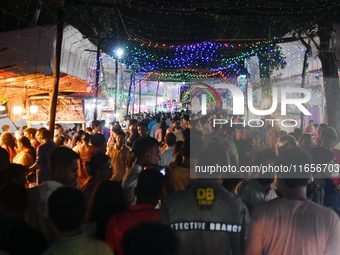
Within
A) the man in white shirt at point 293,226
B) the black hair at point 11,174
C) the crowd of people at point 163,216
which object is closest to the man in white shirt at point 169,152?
the crowd of people at point 163,216

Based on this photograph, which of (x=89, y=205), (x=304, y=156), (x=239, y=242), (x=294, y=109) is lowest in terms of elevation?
(x=239, y=242)

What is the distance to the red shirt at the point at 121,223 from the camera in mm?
4004

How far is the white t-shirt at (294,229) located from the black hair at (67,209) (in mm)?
1407

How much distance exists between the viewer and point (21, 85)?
14750 mm

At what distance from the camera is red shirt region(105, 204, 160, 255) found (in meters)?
4.00

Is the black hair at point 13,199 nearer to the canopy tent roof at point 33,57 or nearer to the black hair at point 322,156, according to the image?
the black hair at point 322,156

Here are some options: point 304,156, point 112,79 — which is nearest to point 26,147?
point 304,156

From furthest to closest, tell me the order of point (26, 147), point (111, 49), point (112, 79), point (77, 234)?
point (112, 79)
point (111, 49)
point (26, 147)
point (77, 234)

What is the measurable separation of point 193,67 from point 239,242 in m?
30.6

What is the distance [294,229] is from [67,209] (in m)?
1.78

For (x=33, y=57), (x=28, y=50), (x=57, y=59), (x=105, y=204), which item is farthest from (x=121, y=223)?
(x=28, y=50)

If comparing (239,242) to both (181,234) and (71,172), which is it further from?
(71,172)

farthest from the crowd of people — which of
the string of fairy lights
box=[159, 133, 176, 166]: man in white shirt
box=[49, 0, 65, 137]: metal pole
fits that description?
the string of fairy lights

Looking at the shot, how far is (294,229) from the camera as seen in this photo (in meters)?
3.77
